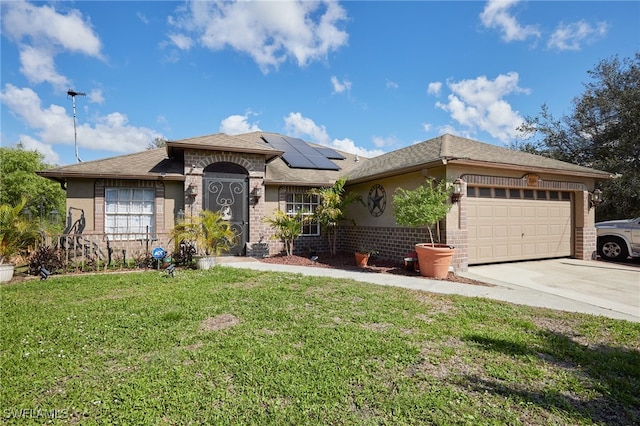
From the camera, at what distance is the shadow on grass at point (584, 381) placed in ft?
8.07

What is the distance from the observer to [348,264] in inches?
390

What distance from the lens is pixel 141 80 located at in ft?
40.8

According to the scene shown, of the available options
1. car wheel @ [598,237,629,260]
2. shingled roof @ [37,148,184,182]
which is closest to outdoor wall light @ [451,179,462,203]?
car wheel @ [598,237,629,260]

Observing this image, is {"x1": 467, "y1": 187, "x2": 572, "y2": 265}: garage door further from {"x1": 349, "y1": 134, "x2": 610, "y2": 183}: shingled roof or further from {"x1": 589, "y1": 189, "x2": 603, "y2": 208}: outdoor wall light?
{"x1": 349, "y1": 134, "x2": 610, "y2": 183}: shingled roof

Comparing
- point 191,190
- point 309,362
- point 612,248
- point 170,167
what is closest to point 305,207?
point 191,190

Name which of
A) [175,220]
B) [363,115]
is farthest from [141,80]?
[363,115]

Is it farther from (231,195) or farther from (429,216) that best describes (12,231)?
(429,216)

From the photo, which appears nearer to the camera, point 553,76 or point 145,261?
point 145,261

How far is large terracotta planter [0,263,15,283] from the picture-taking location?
6.67 metres

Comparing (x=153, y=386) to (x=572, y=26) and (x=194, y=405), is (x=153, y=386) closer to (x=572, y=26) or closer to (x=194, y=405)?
(x=194, y=405)

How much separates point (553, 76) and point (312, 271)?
1387 centimetres

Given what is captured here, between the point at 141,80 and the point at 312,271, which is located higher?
the point at 141,80

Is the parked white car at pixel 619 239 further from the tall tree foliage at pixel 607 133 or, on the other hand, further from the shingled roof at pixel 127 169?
the shingled roof at pixel 127 169

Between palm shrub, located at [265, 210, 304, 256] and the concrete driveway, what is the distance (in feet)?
17.5
